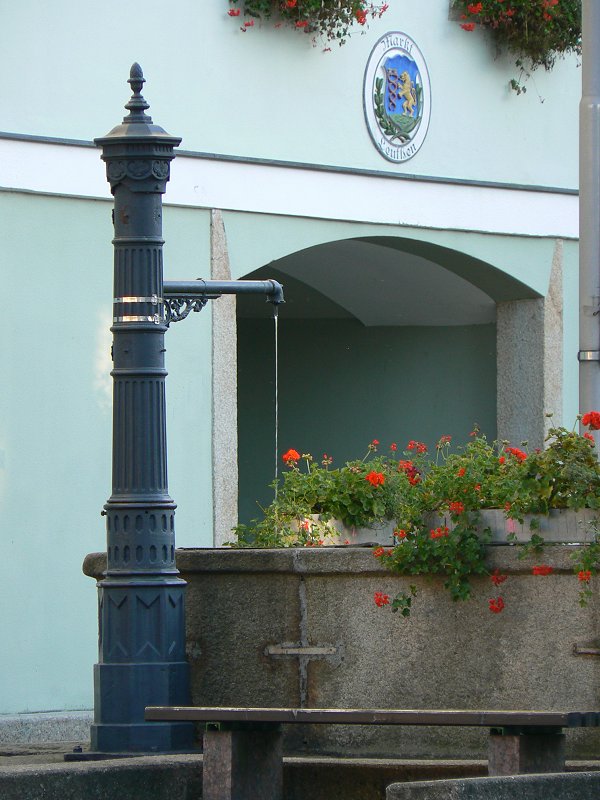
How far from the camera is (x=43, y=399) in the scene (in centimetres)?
1042

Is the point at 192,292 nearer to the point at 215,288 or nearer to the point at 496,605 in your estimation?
the point at 215,288

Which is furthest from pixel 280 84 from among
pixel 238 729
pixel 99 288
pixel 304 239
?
pixel 238 729

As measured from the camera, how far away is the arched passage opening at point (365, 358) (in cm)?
1341

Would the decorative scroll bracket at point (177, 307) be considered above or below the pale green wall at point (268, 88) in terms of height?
below

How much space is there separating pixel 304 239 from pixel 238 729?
6.25 meters

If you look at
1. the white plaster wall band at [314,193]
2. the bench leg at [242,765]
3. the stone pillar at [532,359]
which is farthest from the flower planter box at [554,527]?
the stone pillar at [532,359]

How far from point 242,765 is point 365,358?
29.0 feet

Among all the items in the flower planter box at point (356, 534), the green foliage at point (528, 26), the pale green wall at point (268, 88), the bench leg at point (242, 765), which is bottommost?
the bench leg at point (242, 765)

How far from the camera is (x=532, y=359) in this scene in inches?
517

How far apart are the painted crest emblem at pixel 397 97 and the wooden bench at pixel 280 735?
6710 millimetres

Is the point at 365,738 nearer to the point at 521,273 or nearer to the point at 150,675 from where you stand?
the point at 150,675

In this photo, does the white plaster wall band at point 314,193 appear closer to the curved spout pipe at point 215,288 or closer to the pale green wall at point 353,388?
the pale green wall at point 353,388

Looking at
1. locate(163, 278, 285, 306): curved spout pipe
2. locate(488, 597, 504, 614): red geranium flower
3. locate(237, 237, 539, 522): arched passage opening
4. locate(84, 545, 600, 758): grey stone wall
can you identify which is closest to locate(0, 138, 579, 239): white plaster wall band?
locate(237, 237, 539, 522): arched passage opening

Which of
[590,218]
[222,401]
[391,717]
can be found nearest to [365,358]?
[222,401]
